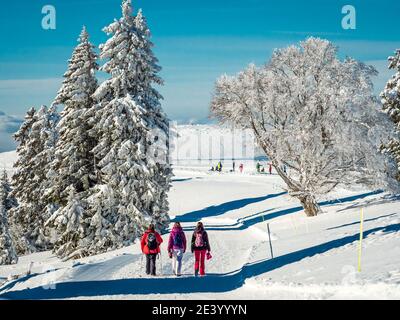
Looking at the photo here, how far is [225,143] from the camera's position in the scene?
507ft

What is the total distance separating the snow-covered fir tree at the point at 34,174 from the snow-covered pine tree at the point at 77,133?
7202 millimetres

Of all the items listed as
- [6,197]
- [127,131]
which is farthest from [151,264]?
A: [6,197]

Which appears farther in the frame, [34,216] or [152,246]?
[34,216]

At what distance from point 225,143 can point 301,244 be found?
135626 millimetres

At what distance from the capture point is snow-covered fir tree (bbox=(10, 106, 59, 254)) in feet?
126

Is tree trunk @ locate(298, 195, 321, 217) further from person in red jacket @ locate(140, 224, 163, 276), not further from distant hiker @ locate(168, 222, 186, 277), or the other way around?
person in red jacket @ locate(140, 224, 163, 276)

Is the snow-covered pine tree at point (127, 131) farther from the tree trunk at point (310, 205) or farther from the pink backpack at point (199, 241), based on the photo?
the pink backpack at point (199, 241)

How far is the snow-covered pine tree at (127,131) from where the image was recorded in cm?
2619

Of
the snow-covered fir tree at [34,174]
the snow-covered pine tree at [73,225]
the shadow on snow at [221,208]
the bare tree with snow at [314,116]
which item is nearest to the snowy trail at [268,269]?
the bare tree with snow at [314,116]

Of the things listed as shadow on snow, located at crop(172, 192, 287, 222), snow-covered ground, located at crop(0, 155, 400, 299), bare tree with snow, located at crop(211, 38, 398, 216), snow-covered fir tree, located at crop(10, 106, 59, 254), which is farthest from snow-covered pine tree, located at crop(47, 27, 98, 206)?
shadow on snow, located at crop(172, 192, 287, 222)

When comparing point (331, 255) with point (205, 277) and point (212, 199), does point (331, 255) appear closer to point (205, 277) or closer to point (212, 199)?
point (205, 277)

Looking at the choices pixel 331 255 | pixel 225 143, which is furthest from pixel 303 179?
pixel 225 143

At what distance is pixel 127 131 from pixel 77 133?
4.13 metres

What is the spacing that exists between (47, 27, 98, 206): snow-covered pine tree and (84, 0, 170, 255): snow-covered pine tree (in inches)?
68.3
